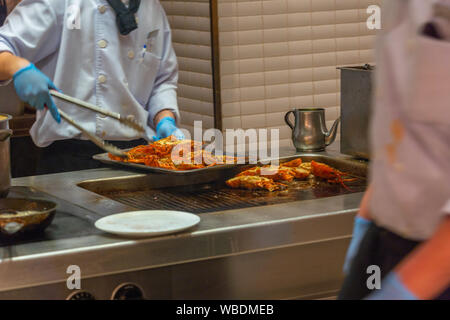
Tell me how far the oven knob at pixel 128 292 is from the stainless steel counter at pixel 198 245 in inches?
1.9

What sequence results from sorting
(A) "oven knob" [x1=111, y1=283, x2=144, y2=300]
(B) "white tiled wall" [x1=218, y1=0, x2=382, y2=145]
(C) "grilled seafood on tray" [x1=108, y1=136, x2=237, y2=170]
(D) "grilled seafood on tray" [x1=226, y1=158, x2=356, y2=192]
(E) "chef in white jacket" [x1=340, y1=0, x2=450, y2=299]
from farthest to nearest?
(B) "white tiled wall" [x1=218, y1=0, x2=382, y2=145]
(C) "grilled seafood on tray" [x1=108, y1=136, x2=237, y2=170]
(D) "grilled seafood on tray" [x1=226, y1=158, x2=356, y2=192]
(A) "oven knob" [x1=111, y1=283, x2=144, y2=300]
(E) "chef in white jacket" [x1=340, y1=0, x2=450, y2=299]

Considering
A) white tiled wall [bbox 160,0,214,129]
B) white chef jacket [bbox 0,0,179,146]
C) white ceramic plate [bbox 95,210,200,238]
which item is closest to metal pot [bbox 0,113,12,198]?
white ceramic plate [bbox 95,210,200,238]

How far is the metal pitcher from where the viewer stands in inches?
108

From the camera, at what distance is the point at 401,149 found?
45.0 inches

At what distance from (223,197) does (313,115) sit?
72cm

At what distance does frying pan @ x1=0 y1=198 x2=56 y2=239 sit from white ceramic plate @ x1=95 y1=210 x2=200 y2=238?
129 mm

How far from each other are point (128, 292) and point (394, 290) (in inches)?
31.5

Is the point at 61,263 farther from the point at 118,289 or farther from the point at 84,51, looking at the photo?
the point at 84,51

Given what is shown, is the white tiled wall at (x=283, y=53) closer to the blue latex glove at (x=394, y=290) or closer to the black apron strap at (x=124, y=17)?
the black apron strap at (x=124, y=17)

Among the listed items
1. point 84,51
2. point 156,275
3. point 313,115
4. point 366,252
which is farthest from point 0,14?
point 366,252

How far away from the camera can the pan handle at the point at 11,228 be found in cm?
163
